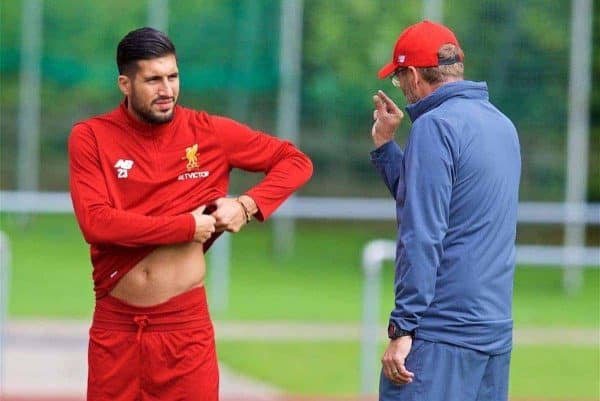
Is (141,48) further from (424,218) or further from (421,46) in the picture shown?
(424,218)

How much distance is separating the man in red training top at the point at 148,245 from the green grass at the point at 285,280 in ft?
30.7

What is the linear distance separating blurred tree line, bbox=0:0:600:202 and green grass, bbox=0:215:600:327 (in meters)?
0.99

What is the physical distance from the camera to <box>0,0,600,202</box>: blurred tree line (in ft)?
63.9

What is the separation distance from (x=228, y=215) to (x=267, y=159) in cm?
44

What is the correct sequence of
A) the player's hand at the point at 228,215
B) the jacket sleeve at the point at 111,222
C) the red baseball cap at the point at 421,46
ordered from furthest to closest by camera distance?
the player's hand at the point at 228,215 < the jacket sleeve at the point at 111,222 < the red baseball cap at the point at 421,46

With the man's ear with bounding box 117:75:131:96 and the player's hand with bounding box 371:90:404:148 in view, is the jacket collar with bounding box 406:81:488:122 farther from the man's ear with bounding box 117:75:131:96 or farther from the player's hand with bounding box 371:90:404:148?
the man's ear with bounding box 117:75:131:96

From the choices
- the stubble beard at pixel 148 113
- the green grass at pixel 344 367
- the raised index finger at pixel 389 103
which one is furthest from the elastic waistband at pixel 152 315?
the green grass at pixel 344 367

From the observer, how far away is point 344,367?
1241 centimetres

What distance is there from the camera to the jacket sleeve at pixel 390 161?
6.02 metres

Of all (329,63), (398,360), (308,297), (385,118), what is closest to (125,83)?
(385,118)

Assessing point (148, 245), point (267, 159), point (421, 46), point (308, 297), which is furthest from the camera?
point (308, 297)

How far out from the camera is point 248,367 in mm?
12328

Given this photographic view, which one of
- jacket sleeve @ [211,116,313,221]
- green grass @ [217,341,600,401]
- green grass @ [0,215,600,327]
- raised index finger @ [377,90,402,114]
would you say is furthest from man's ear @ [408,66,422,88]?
green grass @ [0,215,600,327]

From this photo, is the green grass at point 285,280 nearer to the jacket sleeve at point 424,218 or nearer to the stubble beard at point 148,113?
the stubble beard at point 148,113
